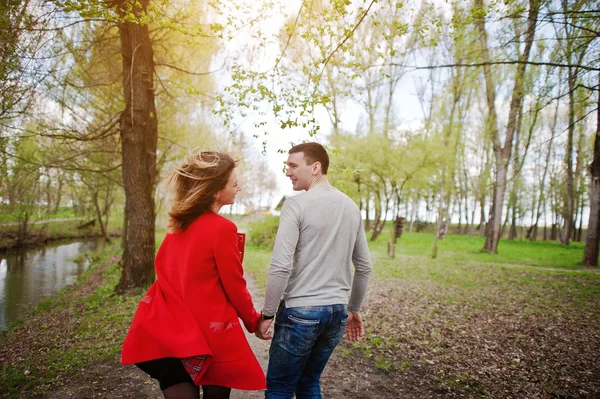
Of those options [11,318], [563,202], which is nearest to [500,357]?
[11,318]

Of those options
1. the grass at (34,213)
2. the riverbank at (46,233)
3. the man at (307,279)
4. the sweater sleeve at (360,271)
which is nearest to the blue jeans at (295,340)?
the man at (307,279)

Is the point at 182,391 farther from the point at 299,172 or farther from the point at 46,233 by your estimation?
the point at 46,233

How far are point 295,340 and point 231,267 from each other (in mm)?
647

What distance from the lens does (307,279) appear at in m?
2.26

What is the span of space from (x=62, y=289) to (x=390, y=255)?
42.5ft

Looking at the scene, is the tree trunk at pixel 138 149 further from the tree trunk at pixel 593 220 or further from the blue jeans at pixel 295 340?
the tree trunk at pixel 593 220

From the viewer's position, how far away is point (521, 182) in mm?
36344

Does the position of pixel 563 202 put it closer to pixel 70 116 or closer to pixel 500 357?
pixel 500 357

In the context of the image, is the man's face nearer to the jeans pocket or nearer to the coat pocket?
the jeans pocket

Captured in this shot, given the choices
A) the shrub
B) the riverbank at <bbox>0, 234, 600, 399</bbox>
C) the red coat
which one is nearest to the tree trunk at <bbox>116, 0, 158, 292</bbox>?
the riverbank at <bbox>0, 234, 600, 399</bbox>

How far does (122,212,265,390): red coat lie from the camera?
1840 millimetres

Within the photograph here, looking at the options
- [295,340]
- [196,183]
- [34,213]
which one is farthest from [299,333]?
[34,213]

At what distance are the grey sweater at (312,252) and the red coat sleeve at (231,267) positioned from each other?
0.71 feet

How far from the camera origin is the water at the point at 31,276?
359 inches
